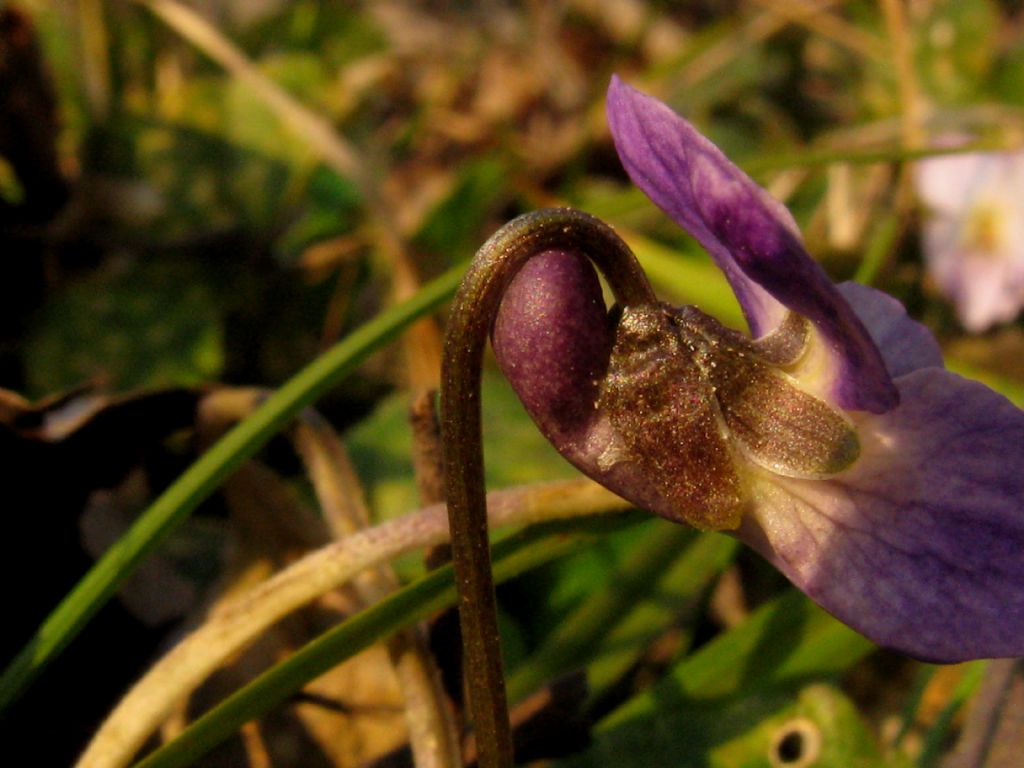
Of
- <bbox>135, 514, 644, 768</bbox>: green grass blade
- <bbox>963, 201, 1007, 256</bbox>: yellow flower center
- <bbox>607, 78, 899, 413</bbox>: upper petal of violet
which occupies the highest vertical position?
<bbox>607, 78, 899, 413</bbox>: upper petal of violet

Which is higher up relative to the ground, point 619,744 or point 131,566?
point 131,566

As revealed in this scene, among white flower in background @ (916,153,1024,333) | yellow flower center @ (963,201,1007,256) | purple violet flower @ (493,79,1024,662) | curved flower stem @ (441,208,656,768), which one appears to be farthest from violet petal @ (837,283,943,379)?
yellow flower center @ (963,201,1007,256)

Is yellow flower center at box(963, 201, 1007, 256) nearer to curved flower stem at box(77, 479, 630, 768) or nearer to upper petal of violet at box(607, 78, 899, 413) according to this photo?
curved flower stem at box(77, 479, 630, 768)

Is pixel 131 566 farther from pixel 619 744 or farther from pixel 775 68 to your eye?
pixel 775 68

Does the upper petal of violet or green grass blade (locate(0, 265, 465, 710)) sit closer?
the upper petal of violet

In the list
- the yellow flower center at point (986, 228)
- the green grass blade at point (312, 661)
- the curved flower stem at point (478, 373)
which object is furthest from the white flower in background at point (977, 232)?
the curved flower stem at point (478, 373)

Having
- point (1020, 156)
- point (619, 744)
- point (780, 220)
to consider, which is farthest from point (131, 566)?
point (1020, 156)
